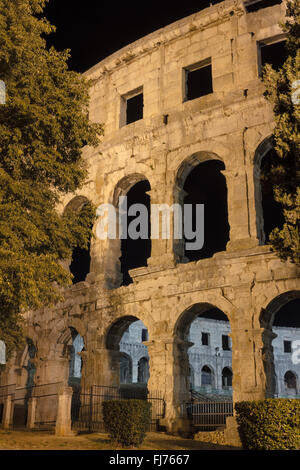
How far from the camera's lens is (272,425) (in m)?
8.47

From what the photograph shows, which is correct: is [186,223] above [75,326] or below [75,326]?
above

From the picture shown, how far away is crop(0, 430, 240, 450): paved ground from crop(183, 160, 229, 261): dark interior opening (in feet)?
55.2

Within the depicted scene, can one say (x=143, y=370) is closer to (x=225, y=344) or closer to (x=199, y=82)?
(x=225, y=344)

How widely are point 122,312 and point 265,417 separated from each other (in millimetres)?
9390

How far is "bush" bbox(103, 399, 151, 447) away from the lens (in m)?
10.8

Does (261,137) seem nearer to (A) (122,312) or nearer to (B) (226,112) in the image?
(B) (226,112)

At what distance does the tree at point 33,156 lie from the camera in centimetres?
1045

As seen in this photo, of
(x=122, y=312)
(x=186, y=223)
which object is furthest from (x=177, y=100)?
(x=122, y=312)

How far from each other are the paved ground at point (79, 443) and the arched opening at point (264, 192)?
21.3 feet

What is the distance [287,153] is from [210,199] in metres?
18.7

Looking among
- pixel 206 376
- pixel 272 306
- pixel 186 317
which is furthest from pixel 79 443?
pixel 206 376

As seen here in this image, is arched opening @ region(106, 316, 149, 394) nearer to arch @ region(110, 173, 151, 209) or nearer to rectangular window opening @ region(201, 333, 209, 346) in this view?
rectangular window opening @ region(201, 333, 209, 346)

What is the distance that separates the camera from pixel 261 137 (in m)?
16.3
